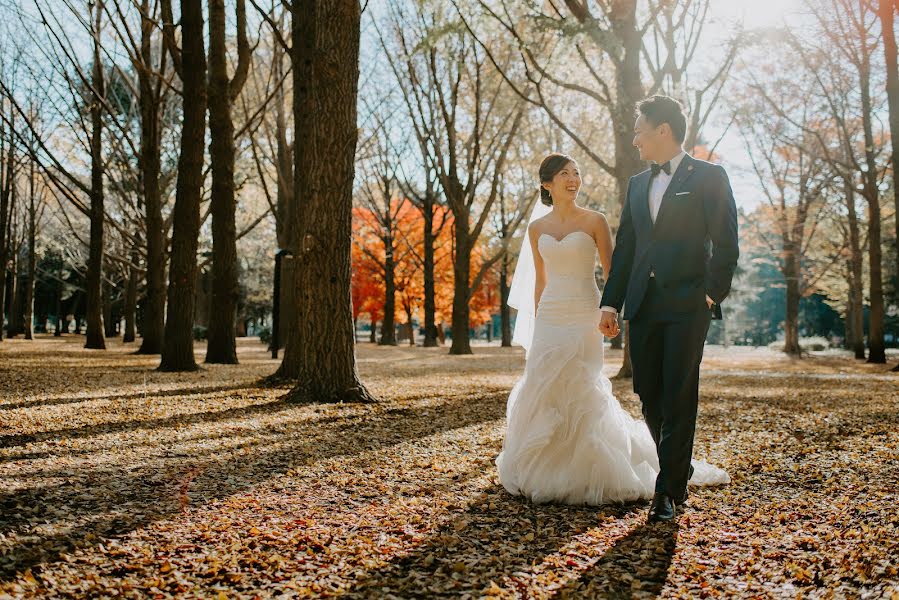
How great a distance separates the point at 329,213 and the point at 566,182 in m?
4.04

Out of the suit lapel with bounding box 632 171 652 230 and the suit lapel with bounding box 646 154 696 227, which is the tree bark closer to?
the suit lapel with bounding box 632 171 652 230

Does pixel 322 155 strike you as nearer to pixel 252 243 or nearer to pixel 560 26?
pixel 560 26

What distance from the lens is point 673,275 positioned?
12.1 feet

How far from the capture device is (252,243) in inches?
1453

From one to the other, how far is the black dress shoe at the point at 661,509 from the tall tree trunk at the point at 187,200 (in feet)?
32.3

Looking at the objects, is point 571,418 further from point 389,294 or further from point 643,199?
point 389,294

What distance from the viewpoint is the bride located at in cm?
422

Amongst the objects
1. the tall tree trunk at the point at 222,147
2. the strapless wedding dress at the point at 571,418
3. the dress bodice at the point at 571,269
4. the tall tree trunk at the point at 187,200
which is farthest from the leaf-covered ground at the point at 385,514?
the tall tree trunk at the point at 222,147

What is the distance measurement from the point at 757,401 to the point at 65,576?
8.64m

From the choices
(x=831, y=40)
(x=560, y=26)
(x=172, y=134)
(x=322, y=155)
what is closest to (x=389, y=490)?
(x=322, y=155)

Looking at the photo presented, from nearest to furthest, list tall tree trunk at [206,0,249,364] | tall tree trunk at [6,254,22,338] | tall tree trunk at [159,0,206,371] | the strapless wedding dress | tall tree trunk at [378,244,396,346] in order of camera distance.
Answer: the strapless wedding dress → tall tree trunk at [159,0,206,371] → tall tree trunk at [206,0,249,364] → tall tree trunk at [378,244,396,346] → tall tree trunk at [6,254,22,338]

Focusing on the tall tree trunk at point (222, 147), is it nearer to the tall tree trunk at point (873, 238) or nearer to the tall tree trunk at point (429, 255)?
the tall tree trunk at point (429, 255)

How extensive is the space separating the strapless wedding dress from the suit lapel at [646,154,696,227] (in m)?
0.87

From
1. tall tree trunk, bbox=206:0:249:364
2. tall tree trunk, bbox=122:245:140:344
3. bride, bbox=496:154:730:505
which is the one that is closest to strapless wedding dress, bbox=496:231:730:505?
bride, bbox=496:154:730:505
